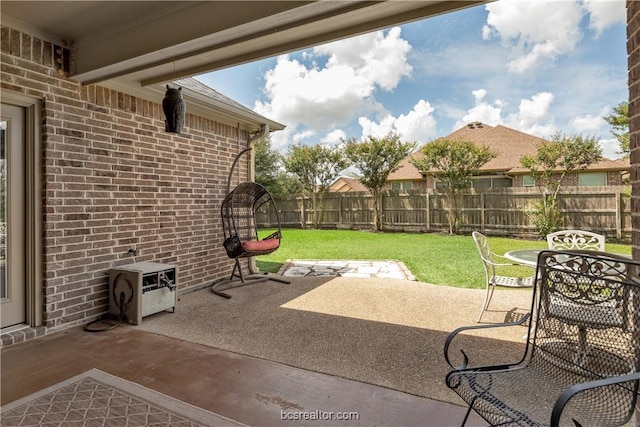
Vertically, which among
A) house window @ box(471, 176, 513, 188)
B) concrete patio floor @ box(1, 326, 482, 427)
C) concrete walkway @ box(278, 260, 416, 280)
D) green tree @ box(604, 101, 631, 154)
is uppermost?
green tree @ box(604, 101, 631, 154)

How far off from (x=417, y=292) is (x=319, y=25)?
134 inches

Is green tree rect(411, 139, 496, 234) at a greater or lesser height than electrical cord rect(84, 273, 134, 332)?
greater

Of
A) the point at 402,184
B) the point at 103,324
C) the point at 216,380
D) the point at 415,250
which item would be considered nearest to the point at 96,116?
the point at 103,324

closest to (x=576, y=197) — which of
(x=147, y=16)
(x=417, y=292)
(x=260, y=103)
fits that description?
(x=417, y=292)

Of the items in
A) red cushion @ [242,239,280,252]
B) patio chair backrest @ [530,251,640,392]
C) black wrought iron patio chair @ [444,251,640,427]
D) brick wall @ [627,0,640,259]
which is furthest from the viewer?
red cushion @ [242,239,280,252]

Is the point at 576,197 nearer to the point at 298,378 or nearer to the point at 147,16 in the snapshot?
the point at 298,378

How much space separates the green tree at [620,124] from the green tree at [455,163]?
111 inches

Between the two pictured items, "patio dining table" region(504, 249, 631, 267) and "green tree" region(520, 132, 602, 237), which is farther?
"green tree" region(520, 132, 602, 237)

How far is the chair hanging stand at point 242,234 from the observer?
15.2ft

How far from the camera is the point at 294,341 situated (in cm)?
293

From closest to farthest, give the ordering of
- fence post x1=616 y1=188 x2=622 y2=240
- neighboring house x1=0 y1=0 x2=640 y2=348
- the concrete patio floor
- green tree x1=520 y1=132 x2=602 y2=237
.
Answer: the concrete patio floor
neighboring house x1=0 y1=0 x2=640 y2=348
fence post x1=616 y1=188 x2=622 y2=240
green tree x1=520 y1=132 x2=602 y2=237

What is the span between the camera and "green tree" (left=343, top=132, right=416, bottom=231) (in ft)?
36.2

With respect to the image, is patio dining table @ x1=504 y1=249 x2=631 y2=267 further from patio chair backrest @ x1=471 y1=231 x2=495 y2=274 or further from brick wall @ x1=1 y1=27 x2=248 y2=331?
brick wall @ x1=1 y1=27 x2=248 y2=331

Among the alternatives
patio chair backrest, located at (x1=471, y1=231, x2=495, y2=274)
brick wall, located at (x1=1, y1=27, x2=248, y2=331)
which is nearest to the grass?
patio chair backrest, located at (x1=471, y1=231, x2=495, y2=274)
